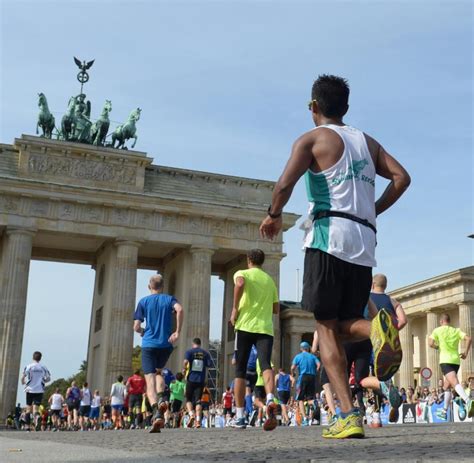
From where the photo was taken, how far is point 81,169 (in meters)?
45.2

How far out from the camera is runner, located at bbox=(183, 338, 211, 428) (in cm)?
1708

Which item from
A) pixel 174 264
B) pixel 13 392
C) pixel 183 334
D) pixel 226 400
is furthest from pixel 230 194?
pixel 226 400

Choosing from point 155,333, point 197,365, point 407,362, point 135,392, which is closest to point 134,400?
point 135,392

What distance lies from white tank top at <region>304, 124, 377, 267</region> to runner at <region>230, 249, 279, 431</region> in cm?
407

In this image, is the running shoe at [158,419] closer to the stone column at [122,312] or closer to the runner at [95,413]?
the runner at [95,413]

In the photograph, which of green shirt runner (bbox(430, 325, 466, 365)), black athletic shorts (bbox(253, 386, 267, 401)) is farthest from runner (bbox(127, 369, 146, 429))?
black athletic shorts (bbox(253, 386, 267, 401))

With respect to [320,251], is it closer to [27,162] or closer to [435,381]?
[27,162]

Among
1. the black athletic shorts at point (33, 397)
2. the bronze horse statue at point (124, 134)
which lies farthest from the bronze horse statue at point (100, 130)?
the black athletic shorts at point (33, 397)

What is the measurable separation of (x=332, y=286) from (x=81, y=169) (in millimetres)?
40937

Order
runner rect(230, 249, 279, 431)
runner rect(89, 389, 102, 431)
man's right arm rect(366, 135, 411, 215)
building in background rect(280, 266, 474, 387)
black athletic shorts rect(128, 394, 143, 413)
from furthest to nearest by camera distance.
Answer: building in background rect(280, 266, 474, 387), runner rect(89, 389, 102, 431), black athletic shorts rect(128, 394, 143, 413), runner rect(230, 249, 279, 431), man's right arm rect(366, 135, 411, 215)

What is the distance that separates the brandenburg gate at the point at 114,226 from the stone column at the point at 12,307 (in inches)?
2.1

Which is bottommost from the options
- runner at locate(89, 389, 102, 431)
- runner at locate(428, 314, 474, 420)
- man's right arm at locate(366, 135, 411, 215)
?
runner at locate(89, 389, 102, 431)

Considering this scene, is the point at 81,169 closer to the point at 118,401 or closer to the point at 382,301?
the point at 118,401

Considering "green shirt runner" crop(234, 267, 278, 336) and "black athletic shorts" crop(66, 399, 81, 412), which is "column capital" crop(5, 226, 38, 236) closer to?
"black athletic shorts" crop(66, 399, 81, 412)
